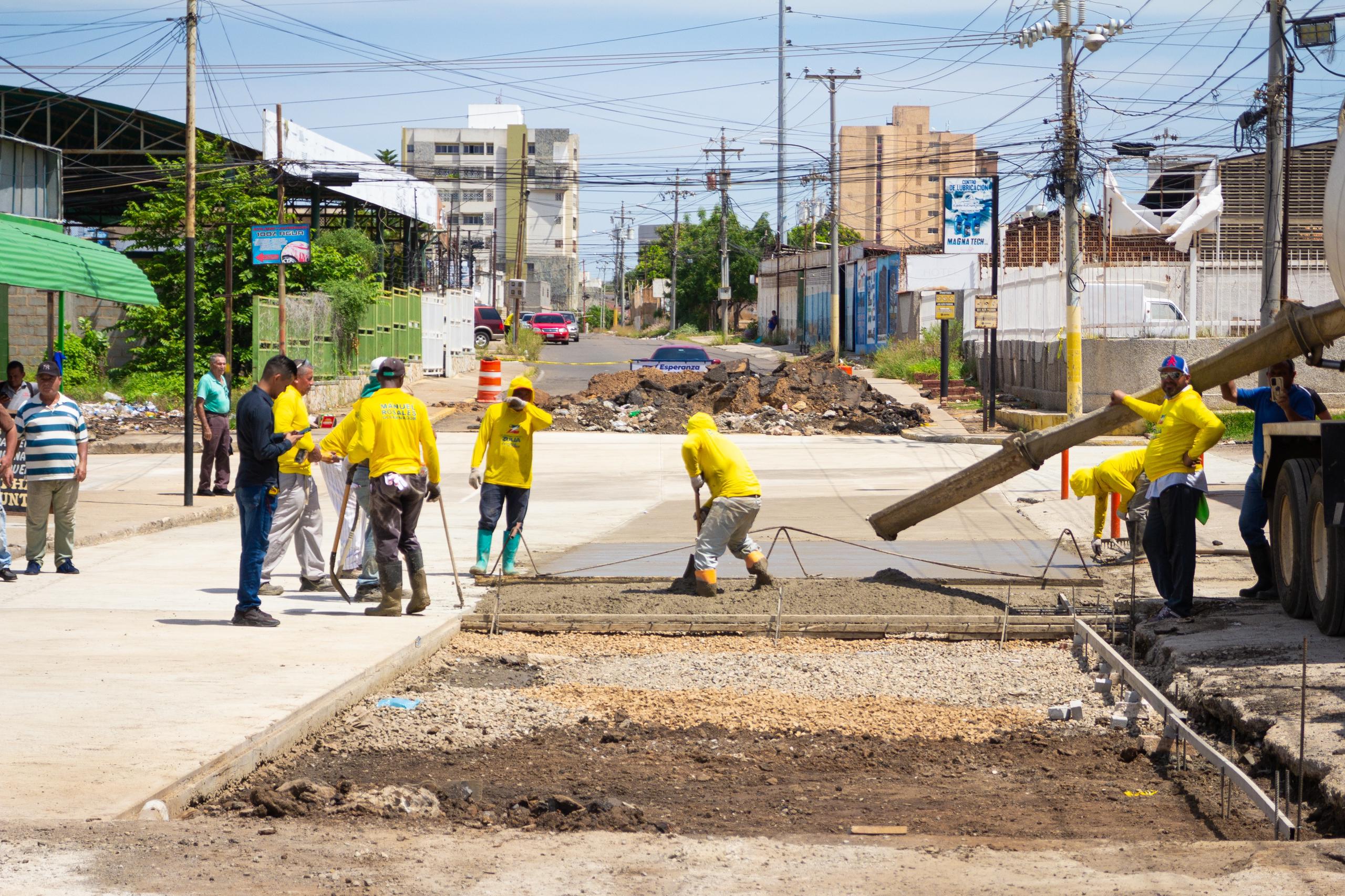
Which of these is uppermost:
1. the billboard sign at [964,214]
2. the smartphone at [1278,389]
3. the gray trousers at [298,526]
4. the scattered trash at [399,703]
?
the billboard sign at [964,214]

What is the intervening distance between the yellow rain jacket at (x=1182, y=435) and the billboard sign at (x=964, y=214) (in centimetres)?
2732

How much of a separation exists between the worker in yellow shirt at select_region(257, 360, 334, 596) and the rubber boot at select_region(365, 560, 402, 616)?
42.8 inches

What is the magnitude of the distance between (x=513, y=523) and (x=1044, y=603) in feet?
14.8

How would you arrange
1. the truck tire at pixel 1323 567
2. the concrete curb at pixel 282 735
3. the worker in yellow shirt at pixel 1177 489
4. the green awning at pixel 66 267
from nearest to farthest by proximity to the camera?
the concrete curb at pixel 282 735, the truck tire at pixel 1323 567, the worker in yellow shirt at pixel 1177 489, the green awning at pixel 66 267

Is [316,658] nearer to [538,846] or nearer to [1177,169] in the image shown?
[538,846]

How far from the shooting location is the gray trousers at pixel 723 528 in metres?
10.7

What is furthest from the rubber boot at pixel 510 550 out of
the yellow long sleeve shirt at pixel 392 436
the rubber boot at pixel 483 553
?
the yellow long sleeve shirt at pixel 392 436

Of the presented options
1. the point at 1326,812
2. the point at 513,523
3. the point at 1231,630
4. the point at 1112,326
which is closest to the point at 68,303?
the point at 1112,326

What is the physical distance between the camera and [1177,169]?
48625 mm

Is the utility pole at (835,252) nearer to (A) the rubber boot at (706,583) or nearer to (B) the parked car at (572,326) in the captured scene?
(B) the parked car at (572,326)

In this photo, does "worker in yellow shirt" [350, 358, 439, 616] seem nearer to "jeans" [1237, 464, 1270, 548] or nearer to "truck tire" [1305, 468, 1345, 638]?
"truck tire" [1305, 468, 1345, 638]

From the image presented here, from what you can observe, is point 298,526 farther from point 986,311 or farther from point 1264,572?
point 986,311

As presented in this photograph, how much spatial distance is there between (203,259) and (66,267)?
18.9 meters

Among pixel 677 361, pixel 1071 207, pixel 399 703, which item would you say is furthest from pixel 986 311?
pixel 399 703
